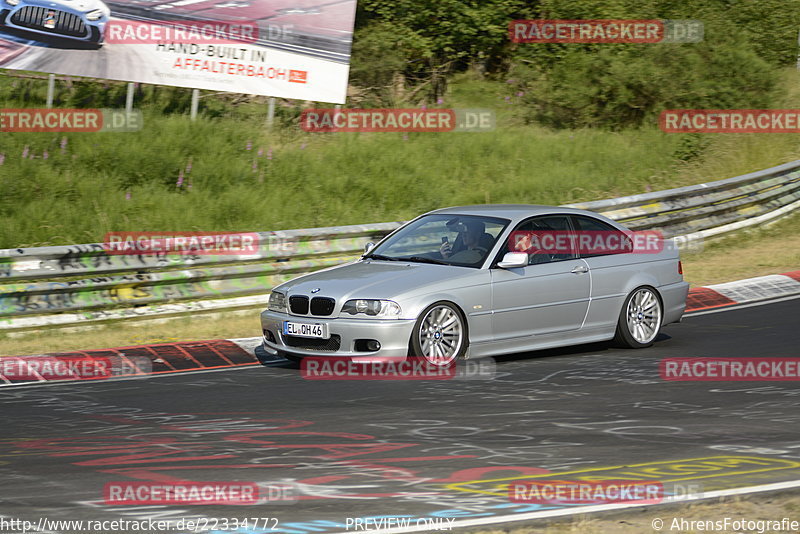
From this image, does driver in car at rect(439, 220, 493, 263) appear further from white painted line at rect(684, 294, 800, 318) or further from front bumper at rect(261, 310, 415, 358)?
white painted line at rect(684, 294, 800, 318)

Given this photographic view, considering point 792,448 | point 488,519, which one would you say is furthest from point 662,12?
point 488,519

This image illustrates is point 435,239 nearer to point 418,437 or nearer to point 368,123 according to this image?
point 418,437

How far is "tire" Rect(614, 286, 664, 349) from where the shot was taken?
1109 cm

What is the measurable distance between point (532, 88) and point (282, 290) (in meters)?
17.0

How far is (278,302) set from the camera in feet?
33.9

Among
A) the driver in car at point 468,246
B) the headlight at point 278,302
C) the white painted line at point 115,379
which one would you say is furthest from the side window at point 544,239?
the white painted line at point 115,379

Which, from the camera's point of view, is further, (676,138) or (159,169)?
(676,138)

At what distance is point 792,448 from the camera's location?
685 centimetres

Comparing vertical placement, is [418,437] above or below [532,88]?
below

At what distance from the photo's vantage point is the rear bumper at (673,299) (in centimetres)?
1141

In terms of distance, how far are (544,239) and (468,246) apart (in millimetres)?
797

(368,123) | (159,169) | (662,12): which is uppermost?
(662,12)

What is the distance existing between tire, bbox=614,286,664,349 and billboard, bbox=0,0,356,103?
10837 millimetres

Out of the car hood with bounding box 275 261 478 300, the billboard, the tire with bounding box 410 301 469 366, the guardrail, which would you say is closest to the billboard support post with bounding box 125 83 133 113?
the billboard
